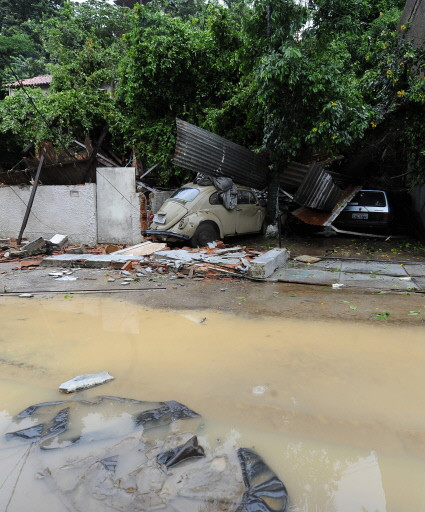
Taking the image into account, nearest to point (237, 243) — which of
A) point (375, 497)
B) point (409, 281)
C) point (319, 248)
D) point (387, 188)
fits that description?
point (319, 248)

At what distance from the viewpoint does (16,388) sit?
3.33 metres

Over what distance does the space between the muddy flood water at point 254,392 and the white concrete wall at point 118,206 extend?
20.6ft

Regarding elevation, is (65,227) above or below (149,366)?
below

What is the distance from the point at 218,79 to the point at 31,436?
1192 cm

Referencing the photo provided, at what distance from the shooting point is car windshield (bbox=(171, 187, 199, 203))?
32.9ft

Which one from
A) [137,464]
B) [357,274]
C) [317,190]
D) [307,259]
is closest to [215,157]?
[317,190]

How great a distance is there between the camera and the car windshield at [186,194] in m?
10.0

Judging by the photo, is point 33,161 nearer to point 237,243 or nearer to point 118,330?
point 237,243

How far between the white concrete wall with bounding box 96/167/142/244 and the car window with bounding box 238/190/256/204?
2974 mm

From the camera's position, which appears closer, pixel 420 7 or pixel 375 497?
pixel 375 497

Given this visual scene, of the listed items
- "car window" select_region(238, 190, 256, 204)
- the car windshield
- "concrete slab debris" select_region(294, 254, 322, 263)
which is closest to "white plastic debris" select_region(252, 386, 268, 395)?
"concrete slab debris" select_region(294, 254, 322, 263)

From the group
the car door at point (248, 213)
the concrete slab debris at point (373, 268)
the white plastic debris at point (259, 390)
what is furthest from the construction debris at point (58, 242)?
the white plastic debris at point (259, 390)

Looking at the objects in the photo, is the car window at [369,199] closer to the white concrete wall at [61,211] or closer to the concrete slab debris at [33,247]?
the white concrete wall at [61,211]

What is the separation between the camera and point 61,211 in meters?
12.0
